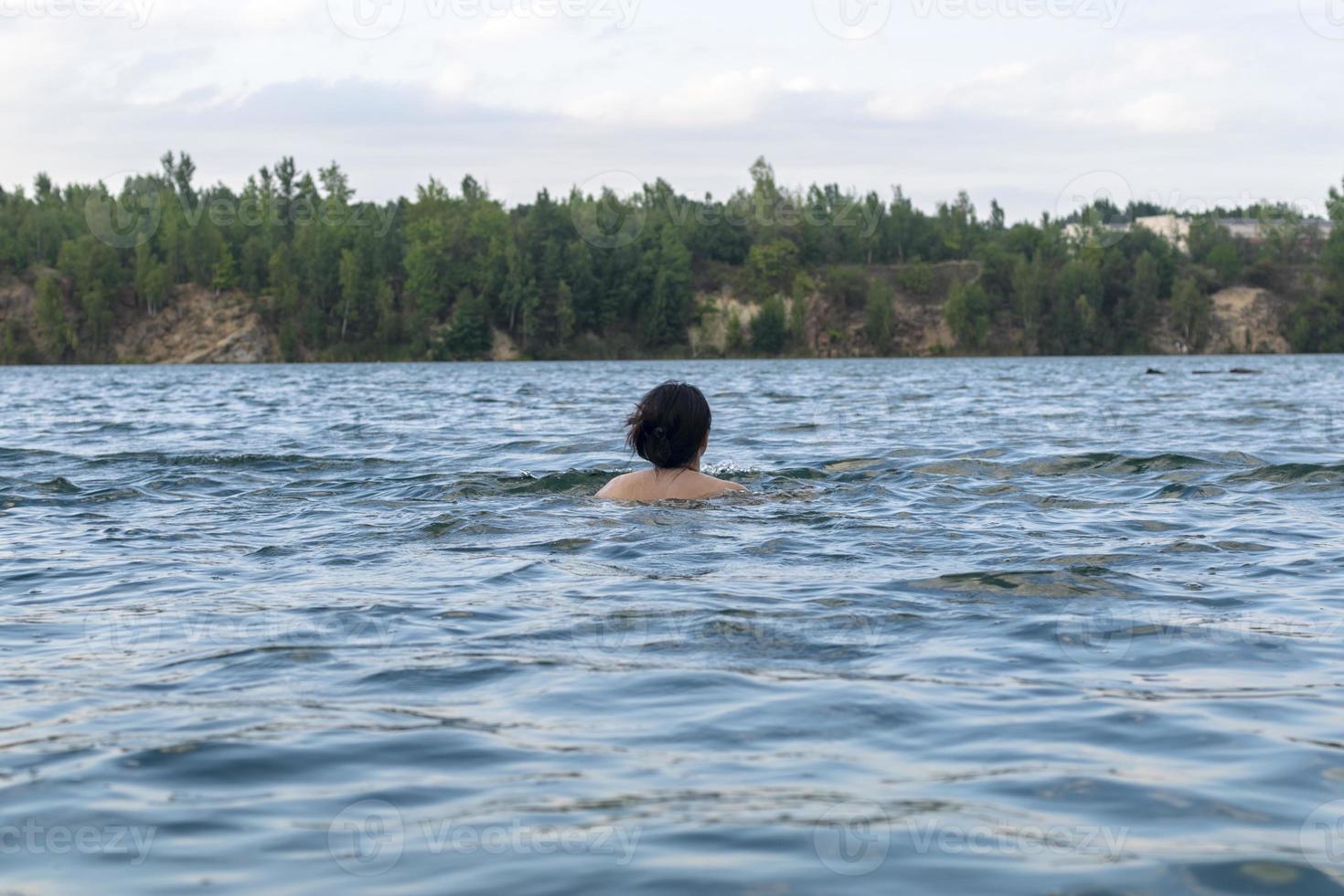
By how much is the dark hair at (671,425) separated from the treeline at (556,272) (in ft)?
354

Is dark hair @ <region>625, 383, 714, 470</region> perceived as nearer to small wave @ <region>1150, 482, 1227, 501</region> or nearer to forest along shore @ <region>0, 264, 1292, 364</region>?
small wave @ <region>1150, 482, 1227, 501</region>

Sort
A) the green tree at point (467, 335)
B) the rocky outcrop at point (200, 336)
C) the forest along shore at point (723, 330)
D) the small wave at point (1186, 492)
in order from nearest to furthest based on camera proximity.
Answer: the small wave at point (1186, 492)
the rocky outcrop at point (200, 336)
the green tree at point (467, 335)
the forest along shore at point (723, 330)

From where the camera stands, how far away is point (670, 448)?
11164 mm

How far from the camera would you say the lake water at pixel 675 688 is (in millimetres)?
4051

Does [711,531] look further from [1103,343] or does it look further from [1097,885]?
[1103,343]

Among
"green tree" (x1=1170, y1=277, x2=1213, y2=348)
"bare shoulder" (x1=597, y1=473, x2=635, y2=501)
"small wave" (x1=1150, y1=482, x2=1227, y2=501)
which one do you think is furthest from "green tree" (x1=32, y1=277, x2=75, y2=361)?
"small wave" (x1=1150, y1=482, x2=1227, y2=501)

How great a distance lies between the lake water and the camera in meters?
4.05

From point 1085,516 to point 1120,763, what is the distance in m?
6.60

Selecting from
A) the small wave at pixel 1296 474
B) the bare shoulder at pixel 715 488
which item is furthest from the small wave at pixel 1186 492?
the bare shoulder at pixel 715 488

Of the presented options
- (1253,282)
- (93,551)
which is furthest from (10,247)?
(93,551)

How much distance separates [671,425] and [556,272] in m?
114

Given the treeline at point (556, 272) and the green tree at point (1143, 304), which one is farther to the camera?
the green tree at point (1143, 304)

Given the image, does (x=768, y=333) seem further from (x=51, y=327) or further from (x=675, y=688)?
(x=675, y=688)

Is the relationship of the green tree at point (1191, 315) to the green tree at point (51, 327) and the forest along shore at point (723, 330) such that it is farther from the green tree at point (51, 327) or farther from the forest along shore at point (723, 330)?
the green tree at point (51, 327)
